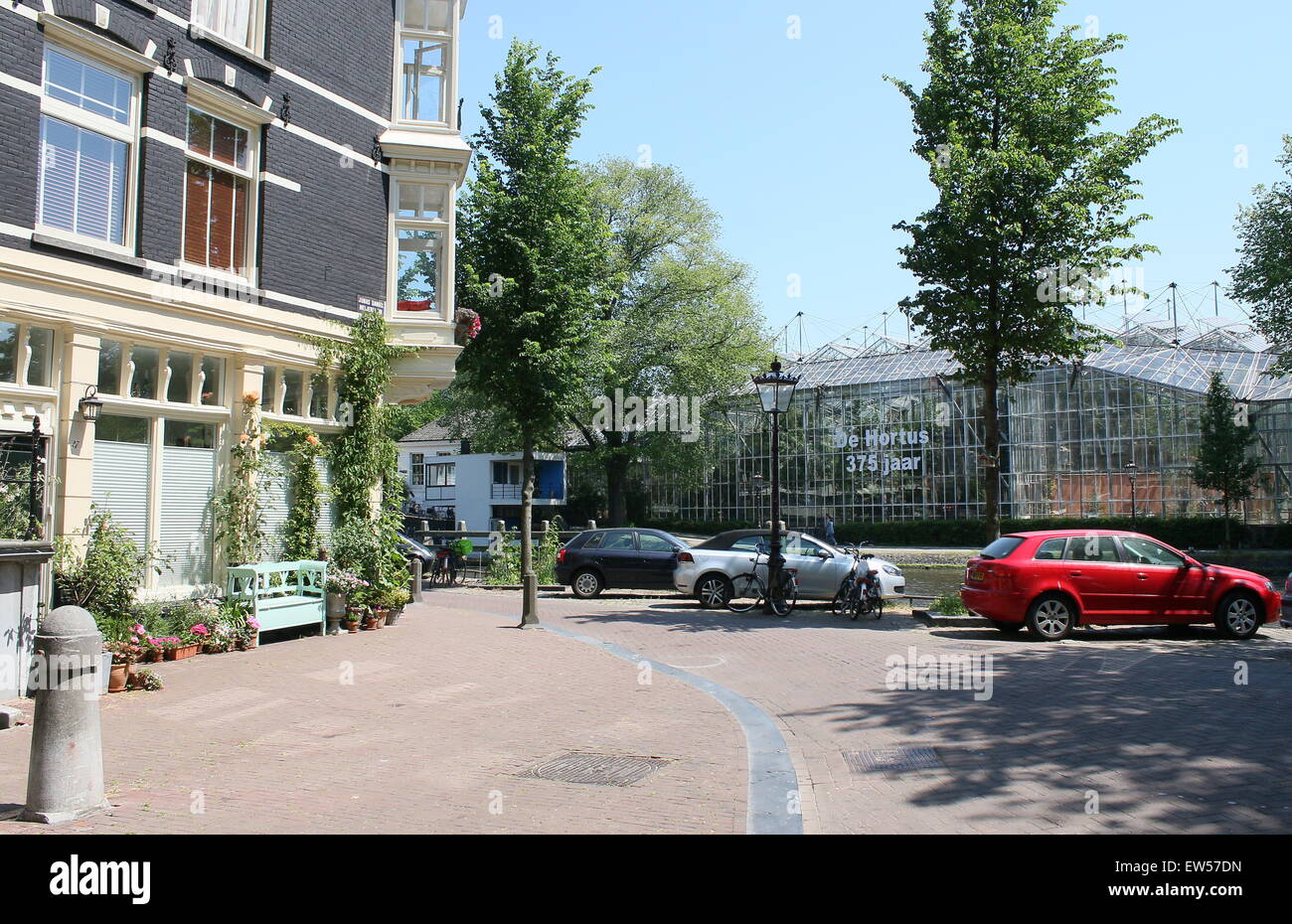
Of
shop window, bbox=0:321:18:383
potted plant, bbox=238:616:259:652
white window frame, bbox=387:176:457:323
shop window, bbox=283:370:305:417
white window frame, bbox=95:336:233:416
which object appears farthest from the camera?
white window frame, bbox=387:176:457:323

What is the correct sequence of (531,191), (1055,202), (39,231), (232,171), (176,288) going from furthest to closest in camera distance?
(531,191)
(1055,202)
(232,171)
(176,288)
(39,231)

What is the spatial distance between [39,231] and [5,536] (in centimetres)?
355

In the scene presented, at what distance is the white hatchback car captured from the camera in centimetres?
1841

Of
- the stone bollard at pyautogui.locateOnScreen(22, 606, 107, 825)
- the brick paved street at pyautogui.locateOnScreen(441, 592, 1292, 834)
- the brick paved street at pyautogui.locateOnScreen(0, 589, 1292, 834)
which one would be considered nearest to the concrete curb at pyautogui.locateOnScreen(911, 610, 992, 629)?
the brick paved street at pyautogui.locateOnScreen(441, 592, 1292, 834)

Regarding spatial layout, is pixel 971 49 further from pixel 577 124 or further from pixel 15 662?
pixel 15 662

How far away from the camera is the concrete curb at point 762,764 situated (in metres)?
5.45

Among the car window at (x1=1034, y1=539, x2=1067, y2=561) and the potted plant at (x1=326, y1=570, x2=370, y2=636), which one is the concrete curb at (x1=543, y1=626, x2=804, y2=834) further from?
the car window at (x1=1034, y1=539, x2=1067, y2=561)

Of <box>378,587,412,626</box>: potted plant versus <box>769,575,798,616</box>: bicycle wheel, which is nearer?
<box>378,587,412,626</box>: potted plant

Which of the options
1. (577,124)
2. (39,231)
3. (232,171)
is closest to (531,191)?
(577,124)

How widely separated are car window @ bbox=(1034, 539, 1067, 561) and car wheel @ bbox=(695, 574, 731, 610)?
6.45 metres

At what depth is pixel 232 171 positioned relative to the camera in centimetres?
1316

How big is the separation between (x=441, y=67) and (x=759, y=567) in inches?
429

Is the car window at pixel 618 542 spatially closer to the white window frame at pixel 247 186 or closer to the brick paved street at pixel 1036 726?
the brick paved street at pixel 1036 726

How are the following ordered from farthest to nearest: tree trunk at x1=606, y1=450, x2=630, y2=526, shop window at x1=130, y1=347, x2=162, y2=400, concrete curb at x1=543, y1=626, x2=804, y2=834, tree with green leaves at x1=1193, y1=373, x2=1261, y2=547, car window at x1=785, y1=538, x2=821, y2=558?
tree trunk at x1=606, y1=450, x2=630, y2=526
tree with green leaves at x1=1193, y1=373, x2=1261, y2=547
car window at x1=785, y1=538, x2=821, y2=558
shop window at x1=130, y1=347, x2=162, y2=400
concrete curb at x1=543, y1=626, x2=804, y2=834
